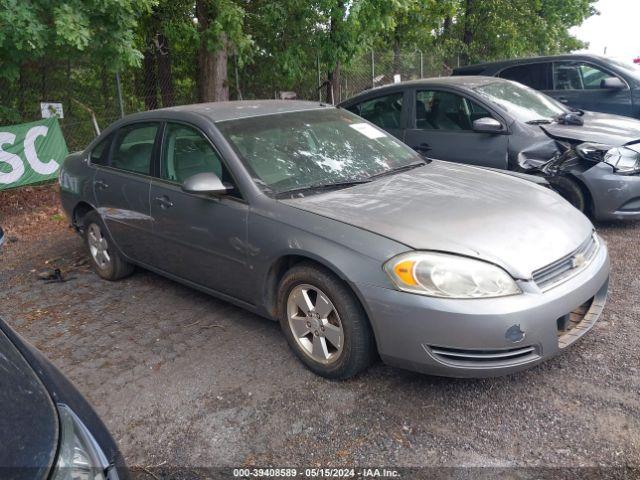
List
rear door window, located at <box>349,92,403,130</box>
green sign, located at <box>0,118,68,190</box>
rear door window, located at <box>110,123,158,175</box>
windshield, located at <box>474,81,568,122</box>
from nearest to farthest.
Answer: rear door window, located at <box>110,123,158,175</box> → windshield, located at <box>474,81,568,122</box> → rear door window, located at <box>349,92,403,130</box> → green sign, located at <box>0,118,68,190</box>

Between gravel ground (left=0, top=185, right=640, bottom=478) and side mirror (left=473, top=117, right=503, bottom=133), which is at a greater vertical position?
side mirror (left=473, top=117, right=503, bottom=133)

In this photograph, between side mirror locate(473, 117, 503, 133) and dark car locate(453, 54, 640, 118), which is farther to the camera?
dark car locate(453, 54, 640, 118)

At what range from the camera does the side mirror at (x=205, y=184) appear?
3662 millimetres

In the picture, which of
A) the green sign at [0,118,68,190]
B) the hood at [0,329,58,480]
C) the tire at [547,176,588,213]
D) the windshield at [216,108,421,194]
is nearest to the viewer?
the hood at [0,329,58,480]

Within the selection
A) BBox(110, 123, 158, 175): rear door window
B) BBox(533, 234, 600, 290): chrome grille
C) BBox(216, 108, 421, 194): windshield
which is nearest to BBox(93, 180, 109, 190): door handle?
BBox(110, 123, 158, 175): rear door window

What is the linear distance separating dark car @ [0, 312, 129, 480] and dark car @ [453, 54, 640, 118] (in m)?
8.14

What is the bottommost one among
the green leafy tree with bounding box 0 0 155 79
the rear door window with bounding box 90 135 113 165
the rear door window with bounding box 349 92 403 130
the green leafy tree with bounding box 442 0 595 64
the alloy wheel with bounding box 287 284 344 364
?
the alloy wheel with bounding box 287 284 344 364

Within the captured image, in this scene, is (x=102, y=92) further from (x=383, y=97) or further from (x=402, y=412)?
(x=402, y=412)

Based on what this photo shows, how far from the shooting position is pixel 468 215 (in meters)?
3.34

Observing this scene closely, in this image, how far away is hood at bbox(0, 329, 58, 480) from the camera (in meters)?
1.58

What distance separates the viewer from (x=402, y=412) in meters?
3.04

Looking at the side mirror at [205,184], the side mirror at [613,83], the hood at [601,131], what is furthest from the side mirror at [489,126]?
the side mirror at [205,184]

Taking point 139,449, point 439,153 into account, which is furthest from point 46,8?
point 139,449

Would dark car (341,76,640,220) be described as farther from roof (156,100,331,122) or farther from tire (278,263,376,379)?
tire (278,263,376,379)
